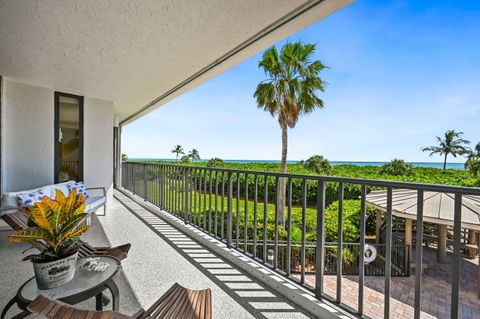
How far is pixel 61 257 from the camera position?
123cm

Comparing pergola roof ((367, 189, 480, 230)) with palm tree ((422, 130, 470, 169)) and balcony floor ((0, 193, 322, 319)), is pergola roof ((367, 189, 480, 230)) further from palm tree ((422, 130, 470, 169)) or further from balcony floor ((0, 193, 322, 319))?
palm tree ((422, 130, 470, 169))

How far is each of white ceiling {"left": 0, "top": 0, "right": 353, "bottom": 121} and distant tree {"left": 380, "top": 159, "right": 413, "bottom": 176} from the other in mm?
21554

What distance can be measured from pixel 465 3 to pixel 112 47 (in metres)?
21.8

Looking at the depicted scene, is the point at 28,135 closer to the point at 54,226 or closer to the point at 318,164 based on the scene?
the point at 54,226

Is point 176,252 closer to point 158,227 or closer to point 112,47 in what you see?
Result: point 158,227

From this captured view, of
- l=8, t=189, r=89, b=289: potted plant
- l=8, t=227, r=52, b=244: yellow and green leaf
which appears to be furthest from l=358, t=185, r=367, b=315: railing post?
l=8, t=227, r=52, b=244: yellow and green leaf

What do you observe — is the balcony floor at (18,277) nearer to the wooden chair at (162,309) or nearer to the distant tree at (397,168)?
the wooden chair at (162,309)

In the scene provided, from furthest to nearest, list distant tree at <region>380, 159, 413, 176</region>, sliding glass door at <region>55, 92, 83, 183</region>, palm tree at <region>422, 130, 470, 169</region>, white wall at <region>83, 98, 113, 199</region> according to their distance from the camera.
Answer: palm tree at <region>422, 130, 470, 169</region>
distant tree at <region>380, 159, 413, 176</region>
white wall at <region>83, 98, 113, 199</region>
sliding glass door at <region>55, 92, 83, 183</region>

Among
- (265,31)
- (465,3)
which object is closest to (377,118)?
(465,3)

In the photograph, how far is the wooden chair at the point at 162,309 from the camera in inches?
28.8

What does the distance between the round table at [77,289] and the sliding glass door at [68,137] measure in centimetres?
418

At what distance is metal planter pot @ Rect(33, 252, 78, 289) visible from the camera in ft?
3.92

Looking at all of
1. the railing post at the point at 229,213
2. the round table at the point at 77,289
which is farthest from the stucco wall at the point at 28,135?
the round table at the point at 77,289

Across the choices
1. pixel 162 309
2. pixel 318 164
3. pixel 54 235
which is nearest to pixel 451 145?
pixel 318 164
